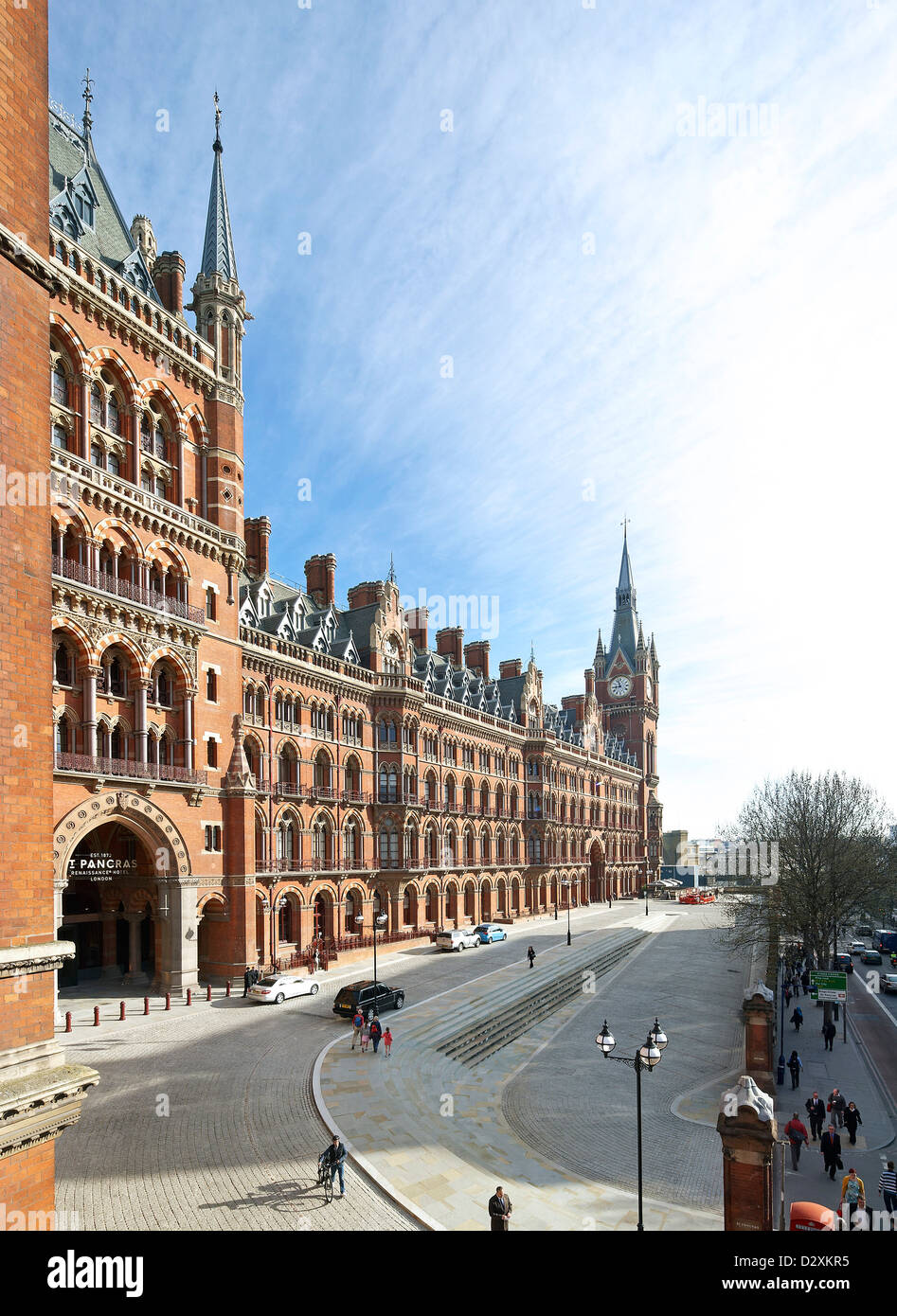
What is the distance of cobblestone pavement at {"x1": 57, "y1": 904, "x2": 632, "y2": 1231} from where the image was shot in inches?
590

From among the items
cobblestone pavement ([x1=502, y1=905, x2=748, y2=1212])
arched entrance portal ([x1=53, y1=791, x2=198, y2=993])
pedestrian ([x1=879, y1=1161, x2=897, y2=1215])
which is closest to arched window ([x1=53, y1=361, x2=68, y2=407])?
arched entrance portal ([x1=53, y1=791, x2=198, y2=993])

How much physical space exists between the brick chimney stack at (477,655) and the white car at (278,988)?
149ft

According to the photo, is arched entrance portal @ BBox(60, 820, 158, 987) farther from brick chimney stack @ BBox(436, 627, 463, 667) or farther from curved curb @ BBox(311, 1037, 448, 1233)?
brick chimney stack @ BBox(436, 627, 463, 667)

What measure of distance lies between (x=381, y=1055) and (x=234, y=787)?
14.7m

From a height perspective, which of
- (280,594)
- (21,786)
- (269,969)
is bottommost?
→ (269,969)

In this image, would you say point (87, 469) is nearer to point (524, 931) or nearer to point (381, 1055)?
point (381, 1055)

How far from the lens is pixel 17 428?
8.63 metres

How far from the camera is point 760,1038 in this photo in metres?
25.8

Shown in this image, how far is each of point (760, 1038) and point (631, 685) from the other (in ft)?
308

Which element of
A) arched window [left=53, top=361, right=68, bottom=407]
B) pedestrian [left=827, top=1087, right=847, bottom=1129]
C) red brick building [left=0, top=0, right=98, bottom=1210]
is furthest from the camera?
arched window [left=53, top=361, right=68, bottom=407]

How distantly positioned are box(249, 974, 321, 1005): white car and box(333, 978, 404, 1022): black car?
121 inches

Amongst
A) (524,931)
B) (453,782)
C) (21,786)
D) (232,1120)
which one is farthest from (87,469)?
(524,931)

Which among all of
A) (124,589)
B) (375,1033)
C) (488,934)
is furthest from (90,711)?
(488,934)
